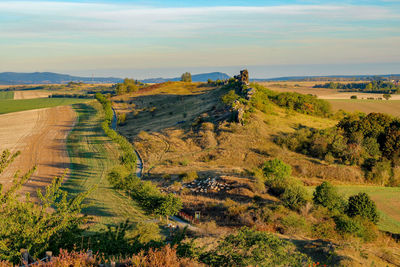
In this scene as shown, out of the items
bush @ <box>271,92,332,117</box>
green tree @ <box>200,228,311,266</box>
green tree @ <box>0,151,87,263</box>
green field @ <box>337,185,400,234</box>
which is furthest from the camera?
bush @ <box>271,92,332,117</box>

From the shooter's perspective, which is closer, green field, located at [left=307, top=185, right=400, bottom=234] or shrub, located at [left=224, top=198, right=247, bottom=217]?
shrub, located at [left=224, top=198, right=247, bottom=217]

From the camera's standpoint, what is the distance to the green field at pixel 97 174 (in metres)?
25.8

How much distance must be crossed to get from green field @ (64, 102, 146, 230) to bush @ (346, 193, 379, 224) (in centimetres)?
1606

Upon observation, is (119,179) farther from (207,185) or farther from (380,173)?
(380,173)

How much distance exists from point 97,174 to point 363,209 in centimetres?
3081

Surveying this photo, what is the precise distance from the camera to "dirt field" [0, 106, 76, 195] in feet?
132

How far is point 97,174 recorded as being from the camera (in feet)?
129

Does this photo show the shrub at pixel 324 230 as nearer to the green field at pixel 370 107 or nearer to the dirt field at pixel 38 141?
the dirt field at pixel 38 141

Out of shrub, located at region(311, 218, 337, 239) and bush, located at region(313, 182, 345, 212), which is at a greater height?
bush, located at region(313, 182, 345, 212)

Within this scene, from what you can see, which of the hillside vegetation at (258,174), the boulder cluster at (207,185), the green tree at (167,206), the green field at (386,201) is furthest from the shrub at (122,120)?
the green field at (386,201)

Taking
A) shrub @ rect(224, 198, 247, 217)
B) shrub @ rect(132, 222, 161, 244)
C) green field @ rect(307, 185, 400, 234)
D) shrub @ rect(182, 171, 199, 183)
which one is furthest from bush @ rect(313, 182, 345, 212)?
shrub @ rect(182, 171, 199, 183)

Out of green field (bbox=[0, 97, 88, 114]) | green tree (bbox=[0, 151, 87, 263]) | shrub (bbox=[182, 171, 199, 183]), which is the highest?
green field (bbox=[0, 97, 88, 114])

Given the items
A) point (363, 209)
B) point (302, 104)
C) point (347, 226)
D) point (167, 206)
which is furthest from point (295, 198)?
point (302, 104)

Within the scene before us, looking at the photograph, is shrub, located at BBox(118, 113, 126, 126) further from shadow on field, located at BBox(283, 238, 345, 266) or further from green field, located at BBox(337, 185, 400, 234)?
shadow on field, located at BBox(283, 238, 345, 266)
